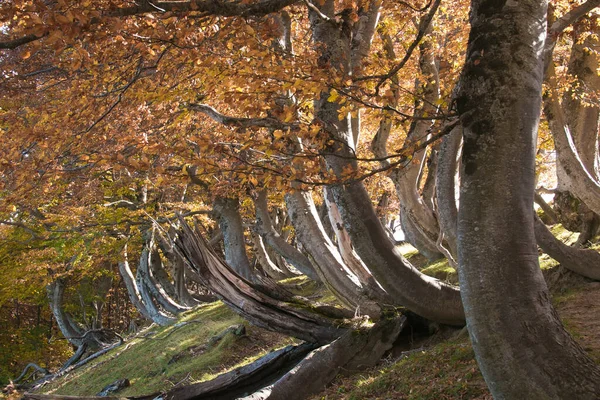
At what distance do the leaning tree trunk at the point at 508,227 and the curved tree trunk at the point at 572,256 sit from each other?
3.78 m

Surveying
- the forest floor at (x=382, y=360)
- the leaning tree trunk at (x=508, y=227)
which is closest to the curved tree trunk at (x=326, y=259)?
the forest floor at (x=382, y=360)

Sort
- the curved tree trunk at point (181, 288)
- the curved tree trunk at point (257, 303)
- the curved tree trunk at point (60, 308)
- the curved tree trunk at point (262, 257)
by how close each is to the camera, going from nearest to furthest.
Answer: the curved tree trunk at point (257, 303) < the curved tree trunk at point (262, 257) < the curved tree trunk at point (181, 288) < the curved tree trunk at point (60, 308)

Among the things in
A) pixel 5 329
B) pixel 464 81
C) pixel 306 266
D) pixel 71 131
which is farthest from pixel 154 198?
pixel 5 329

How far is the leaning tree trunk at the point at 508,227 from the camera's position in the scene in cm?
361

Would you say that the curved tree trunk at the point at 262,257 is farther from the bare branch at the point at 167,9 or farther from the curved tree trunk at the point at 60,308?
the bare branch at the point at 167,9

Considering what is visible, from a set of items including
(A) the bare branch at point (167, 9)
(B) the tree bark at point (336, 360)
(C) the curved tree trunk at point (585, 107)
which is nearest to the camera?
(A) the bare branch at point (167, 9)

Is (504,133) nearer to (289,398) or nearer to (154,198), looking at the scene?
(289,398)

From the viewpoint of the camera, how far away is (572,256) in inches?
296

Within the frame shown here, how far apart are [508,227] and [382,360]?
15.1ft

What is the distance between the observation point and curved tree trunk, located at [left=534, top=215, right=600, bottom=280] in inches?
285

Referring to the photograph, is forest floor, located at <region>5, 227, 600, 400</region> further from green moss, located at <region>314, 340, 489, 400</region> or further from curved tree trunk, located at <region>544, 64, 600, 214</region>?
curved tree trunk, located at <region>544, 64, 600, 214</region>

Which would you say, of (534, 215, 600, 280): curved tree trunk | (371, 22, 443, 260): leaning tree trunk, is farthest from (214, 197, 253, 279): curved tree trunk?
(534, 215, 600, 280): curved tree trunk

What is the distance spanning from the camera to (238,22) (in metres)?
5.39

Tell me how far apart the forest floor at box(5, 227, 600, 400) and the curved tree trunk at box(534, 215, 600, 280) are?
0.75ft
